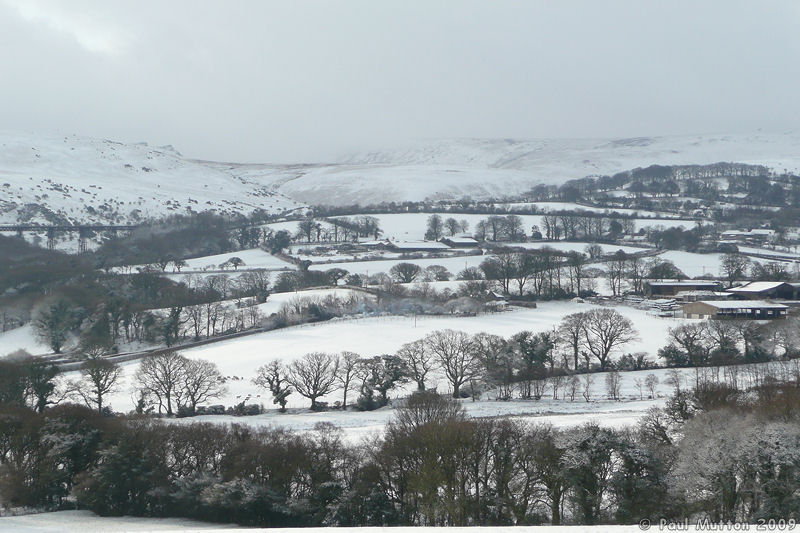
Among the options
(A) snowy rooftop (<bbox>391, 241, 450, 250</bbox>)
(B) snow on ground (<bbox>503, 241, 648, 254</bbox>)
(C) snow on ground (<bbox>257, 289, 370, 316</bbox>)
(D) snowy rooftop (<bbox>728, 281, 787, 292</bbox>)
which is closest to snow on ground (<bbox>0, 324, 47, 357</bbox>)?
(C) snow on ground (<bbox>257, 289, 370, 316</bbox>)

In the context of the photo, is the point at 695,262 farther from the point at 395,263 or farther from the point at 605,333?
the point at 605,333

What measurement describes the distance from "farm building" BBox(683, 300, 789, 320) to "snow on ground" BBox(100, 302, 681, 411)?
10.7ft

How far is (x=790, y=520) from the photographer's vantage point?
20.5 m

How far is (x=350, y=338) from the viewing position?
60781mm

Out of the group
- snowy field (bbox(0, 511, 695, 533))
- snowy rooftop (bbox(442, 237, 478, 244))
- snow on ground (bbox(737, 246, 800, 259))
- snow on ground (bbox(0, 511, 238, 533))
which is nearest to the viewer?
snowy field (bbox(0, 511, 695, 533))

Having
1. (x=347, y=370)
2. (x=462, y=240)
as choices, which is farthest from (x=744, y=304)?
(x=462, y=240)

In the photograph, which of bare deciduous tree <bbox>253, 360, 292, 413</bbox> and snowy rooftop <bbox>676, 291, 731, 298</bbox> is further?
snowy rooftop <bbox>676, 291, 731, 298</bbox>

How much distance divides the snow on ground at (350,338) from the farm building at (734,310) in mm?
3259

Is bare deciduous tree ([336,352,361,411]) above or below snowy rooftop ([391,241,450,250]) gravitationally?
below

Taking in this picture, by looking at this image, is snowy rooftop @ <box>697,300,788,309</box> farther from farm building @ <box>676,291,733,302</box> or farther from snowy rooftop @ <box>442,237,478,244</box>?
snowy rooftop @ <box>442,237,478,244</box>

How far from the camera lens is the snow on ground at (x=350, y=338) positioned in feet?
167

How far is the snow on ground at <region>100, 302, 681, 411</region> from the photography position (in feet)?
167

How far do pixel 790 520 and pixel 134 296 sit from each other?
70543 millimetres

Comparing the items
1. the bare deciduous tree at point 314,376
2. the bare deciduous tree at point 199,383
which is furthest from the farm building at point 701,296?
the bare deciduous tree at point 199,383
